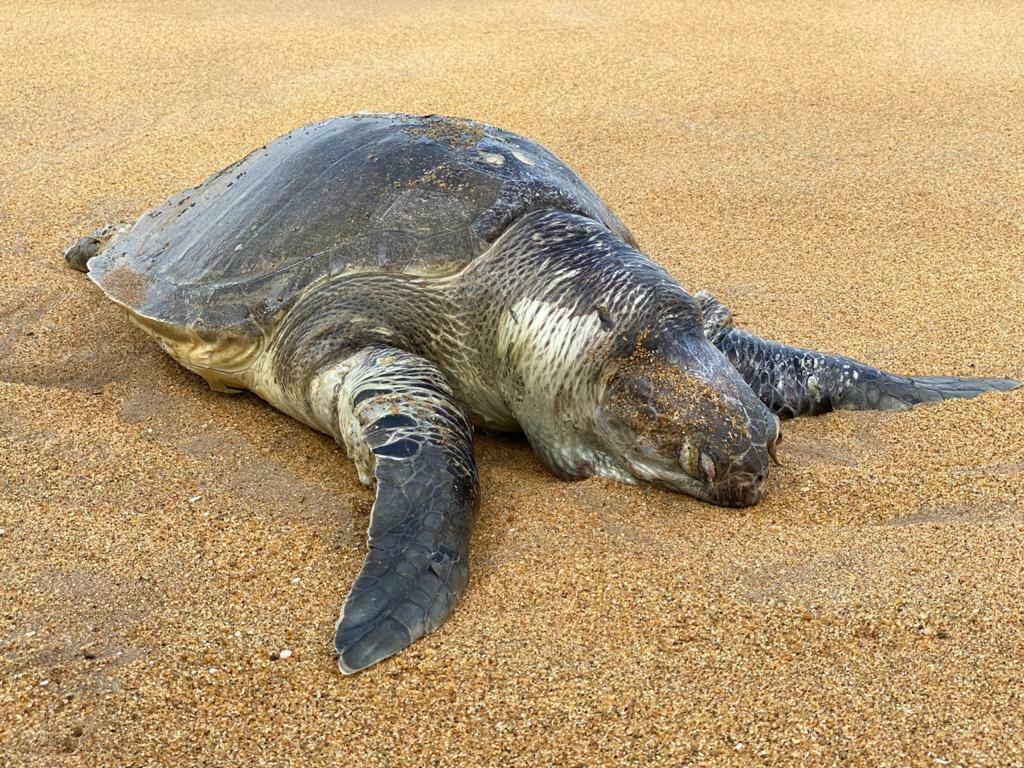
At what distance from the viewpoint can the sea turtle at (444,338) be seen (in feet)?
10.7

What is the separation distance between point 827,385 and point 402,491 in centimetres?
192

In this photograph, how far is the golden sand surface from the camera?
244cm

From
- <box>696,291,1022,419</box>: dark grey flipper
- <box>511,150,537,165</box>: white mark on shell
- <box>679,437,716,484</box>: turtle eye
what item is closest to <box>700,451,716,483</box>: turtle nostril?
<box>679,437,716,484</box>: turtle eye

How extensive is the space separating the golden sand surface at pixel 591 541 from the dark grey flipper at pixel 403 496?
0.08 m

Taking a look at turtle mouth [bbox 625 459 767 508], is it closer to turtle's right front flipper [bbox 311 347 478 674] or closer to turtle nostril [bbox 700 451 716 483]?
turtle nostril [bbox 700 451 716 483]

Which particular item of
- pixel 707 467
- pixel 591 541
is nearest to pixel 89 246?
pixel 591 541

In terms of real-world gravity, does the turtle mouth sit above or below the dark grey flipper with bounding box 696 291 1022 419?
above

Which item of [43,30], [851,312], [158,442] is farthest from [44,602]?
[43,30]

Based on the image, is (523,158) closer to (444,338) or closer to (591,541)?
(444,338)

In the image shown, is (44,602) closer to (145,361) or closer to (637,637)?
(637,637)

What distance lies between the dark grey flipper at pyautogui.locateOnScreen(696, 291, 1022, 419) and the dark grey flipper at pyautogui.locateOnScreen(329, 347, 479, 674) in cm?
137

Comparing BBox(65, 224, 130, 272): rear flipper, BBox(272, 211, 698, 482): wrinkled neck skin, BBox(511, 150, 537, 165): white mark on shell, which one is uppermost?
BBox(511, 150, 537, 165): white mark on shell

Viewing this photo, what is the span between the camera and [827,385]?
4219mm

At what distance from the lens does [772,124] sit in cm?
808
